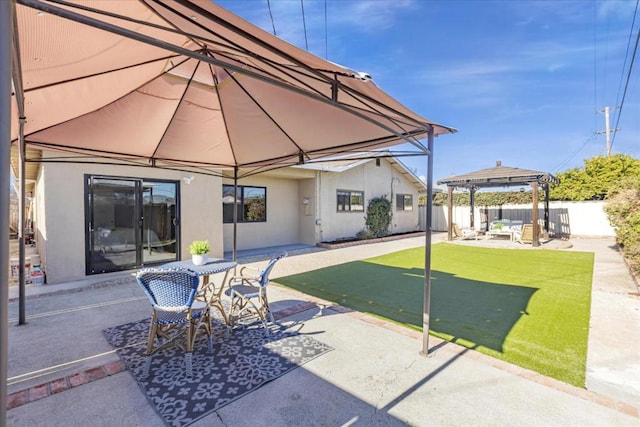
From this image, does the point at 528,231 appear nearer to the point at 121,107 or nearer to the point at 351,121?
the point at 351,121

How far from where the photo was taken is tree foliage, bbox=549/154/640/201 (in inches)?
629

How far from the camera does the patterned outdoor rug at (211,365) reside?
2.73 metres

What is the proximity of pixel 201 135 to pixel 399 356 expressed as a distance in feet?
15.6

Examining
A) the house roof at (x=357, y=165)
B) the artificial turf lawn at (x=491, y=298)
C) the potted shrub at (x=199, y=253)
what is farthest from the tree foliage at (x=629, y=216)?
the potted shrub at (x=199, y=253)

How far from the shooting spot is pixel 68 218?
676 cm

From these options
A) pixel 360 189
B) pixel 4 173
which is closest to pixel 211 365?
pixel 4 173

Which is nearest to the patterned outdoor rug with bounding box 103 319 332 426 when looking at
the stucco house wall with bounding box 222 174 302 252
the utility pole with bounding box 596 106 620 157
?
the stucco house wall with bounding box 222 174 302 252

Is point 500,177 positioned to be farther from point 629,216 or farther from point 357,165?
point 357,165

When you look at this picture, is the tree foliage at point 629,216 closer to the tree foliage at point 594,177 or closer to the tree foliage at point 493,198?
the tree foliage at point 594,177

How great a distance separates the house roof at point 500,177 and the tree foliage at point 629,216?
2830 mm

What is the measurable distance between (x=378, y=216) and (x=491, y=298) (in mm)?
9987

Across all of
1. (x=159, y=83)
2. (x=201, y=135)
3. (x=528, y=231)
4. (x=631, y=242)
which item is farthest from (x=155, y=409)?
(x=528, y=231)

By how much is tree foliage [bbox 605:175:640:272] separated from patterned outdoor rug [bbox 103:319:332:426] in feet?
26.6

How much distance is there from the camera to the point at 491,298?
231 inches
